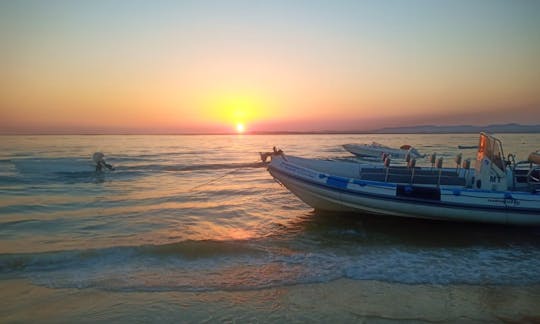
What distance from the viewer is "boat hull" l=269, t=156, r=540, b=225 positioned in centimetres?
834

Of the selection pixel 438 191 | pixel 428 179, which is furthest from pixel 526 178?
pixel 438 191

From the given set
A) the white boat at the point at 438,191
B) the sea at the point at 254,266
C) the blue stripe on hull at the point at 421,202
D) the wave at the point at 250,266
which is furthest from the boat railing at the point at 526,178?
the wave at the point at 250,266

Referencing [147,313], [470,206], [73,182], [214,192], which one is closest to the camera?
[147,313]

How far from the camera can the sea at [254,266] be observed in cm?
487

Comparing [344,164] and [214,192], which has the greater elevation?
[344,164]

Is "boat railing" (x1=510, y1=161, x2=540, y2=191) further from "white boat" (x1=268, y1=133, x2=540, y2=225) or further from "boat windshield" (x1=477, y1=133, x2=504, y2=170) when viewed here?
"boat windshield" (x1=477, y1=133, x2=504, y2=170)

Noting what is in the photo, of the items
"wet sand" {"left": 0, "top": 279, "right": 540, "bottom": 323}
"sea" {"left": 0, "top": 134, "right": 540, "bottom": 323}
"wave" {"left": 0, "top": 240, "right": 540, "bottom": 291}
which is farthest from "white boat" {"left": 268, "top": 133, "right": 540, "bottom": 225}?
"wet sand" {"left": 0, "top": 279, "right": 540, "bottom": 323}

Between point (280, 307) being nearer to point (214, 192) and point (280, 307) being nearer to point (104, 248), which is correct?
point (104, 248)

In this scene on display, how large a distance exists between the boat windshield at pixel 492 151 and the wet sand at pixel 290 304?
3.81 meters

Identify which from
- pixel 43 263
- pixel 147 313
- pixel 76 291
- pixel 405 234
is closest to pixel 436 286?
pixel 405 234

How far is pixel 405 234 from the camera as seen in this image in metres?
8.85

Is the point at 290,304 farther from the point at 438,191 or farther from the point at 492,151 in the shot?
A: the point at 492,151

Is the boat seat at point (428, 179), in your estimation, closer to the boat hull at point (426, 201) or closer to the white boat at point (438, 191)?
the white boat at point (438, 191)

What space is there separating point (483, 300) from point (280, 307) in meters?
2.78
